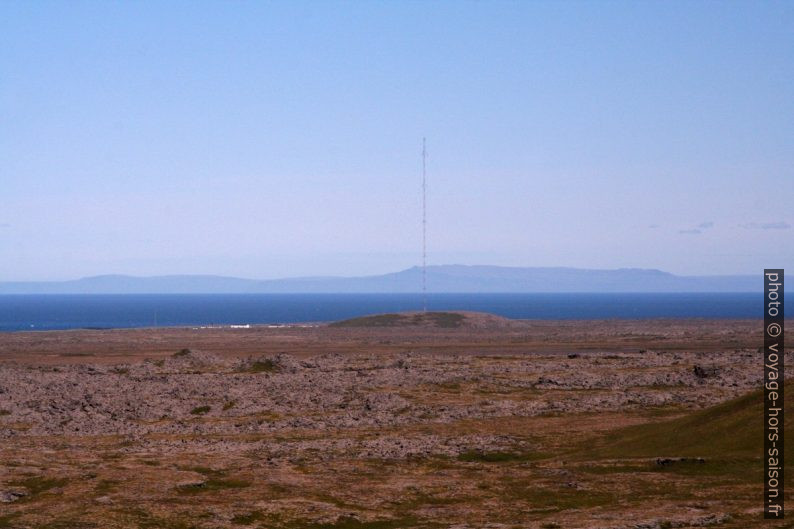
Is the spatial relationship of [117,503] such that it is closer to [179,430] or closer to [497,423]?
[179,430]

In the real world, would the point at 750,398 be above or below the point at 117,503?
above

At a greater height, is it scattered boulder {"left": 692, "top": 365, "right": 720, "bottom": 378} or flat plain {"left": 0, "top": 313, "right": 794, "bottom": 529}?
scattered boulder {"left": 692, "top": 365, "right": 720, "bottom": 378}

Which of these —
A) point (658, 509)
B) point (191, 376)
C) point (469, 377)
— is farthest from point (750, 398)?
point (191, 376)

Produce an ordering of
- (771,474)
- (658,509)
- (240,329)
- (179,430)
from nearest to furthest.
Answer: (658,509) < (771,474) < (179,430) < (240,329)

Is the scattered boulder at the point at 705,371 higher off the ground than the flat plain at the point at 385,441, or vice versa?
the scattered boulder at the point at 705,371

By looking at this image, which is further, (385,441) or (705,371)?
(705,371)

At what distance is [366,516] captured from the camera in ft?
102

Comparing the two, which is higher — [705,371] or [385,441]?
[705,371]

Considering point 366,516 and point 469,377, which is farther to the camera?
point 469,377

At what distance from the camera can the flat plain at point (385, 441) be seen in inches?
1221

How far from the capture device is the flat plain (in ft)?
102

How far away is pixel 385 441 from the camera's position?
46562 millimetres

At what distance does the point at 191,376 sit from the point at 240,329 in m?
83.9

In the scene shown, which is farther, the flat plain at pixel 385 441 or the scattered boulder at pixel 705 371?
the scattered boulder at pixel 705 371
